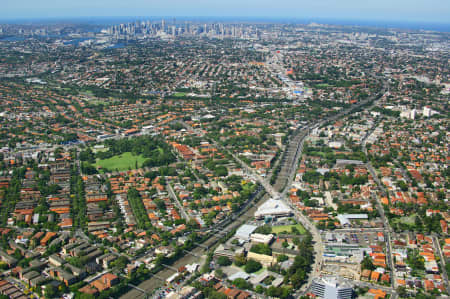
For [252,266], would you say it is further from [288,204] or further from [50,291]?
[50,291]

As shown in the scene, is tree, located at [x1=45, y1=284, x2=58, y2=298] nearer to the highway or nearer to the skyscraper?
the highway

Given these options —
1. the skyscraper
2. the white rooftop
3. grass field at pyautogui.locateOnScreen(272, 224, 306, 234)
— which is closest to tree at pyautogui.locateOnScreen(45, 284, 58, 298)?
the skyscraper

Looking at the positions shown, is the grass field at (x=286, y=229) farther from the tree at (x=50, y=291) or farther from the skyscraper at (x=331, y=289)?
the tree at (x=50, y=291)

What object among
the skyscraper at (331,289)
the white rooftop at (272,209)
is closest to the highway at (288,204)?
the white rooftop at (272,209)

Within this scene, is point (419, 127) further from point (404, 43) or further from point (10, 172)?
point (404, 43)

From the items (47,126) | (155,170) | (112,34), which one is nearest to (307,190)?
(155,170)

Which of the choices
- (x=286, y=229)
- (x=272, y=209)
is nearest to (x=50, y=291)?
(x=286, y=229)
